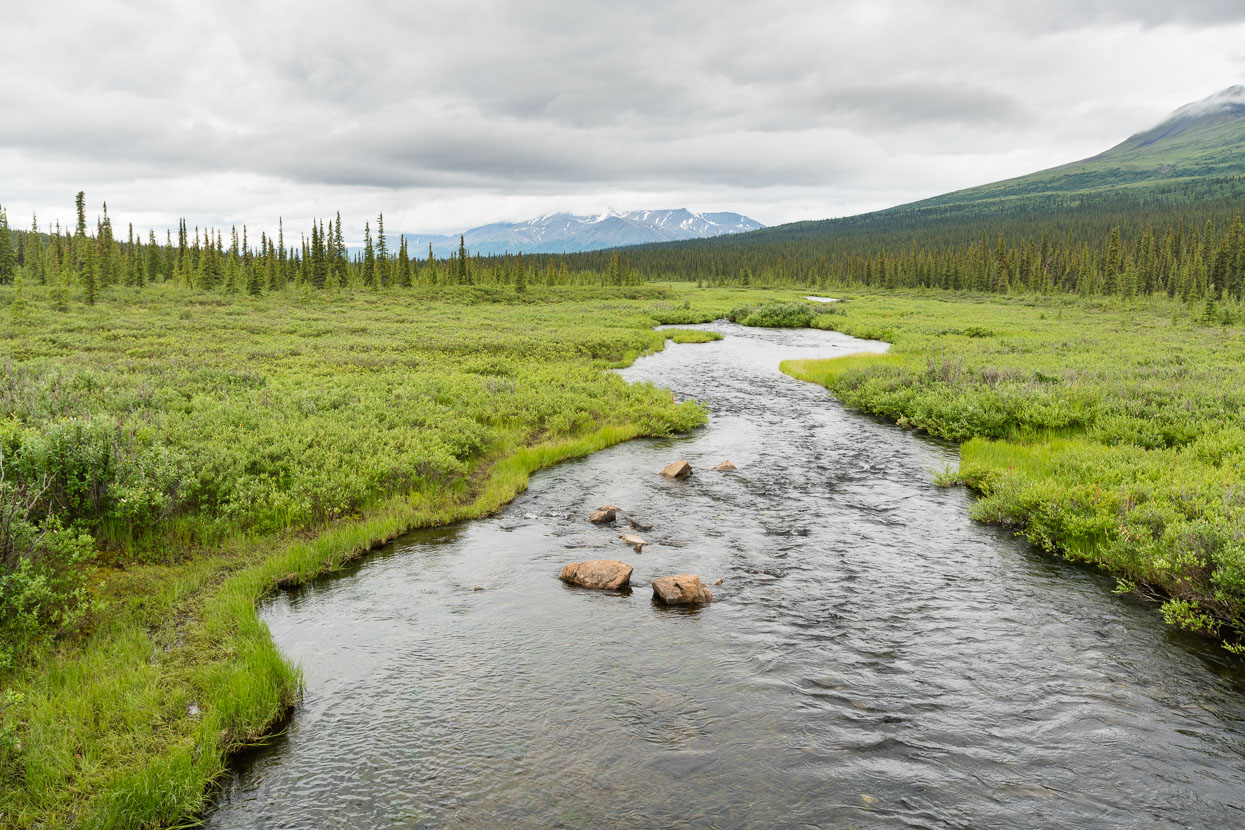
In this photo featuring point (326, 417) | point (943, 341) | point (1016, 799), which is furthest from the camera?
point (943, 341)

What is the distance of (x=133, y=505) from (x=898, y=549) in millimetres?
13977

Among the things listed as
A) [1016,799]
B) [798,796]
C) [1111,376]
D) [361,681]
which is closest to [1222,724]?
[1016,799]

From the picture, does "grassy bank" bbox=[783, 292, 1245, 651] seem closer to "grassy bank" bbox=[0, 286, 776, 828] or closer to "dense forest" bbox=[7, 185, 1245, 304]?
"grassy bank" bbox=[0, 286, 776, 828]

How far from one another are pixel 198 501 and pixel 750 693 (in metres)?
11.1

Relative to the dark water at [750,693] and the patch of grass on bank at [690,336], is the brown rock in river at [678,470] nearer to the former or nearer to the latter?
the dark water at [750,693]

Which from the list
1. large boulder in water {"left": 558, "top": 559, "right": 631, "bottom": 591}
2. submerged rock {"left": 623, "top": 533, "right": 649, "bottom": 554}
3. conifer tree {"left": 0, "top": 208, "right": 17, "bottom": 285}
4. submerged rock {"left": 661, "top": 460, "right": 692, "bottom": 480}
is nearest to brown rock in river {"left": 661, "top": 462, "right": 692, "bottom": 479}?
submerged rock {"left": 661, "top": 460, "right": 692, "bottom": 480}

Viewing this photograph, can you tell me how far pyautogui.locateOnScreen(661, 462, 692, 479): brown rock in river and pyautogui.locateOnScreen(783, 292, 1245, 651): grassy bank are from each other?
699cm

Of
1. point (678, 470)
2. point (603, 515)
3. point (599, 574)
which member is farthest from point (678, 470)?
point (599, 574)

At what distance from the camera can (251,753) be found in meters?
7.05

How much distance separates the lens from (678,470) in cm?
1745

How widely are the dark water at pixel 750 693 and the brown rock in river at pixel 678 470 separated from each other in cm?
366

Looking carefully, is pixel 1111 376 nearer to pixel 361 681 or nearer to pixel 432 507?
pixel 432 507

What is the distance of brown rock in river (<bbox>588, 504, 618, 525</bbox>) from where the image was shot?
1417 cm

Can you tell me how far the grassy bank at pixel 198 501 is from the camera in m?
6.54
